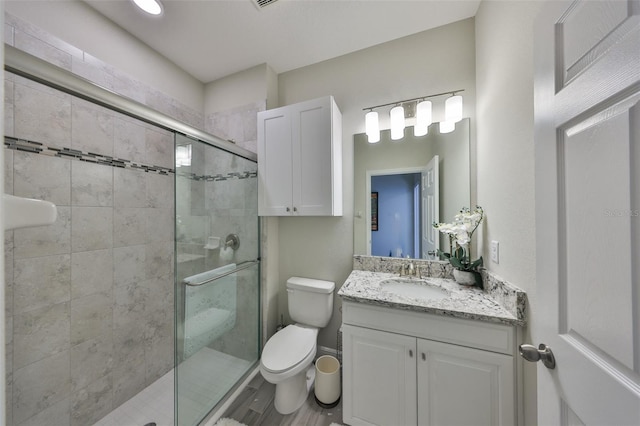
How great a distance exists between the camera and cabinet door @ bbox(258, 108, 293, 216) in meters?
1.69

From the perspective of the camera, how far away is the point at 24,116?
3.68 ft

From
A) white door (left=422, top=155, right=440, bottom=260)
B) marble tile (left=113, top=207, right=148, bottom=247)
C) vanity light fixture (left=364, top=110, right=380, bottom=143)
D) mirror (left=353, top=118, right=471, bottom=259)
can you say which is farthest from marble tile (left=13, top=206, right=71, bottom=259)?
white door (left=422, top=155, right=440, bottom=260)

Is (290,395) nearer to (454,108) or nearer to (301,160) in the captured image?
(301,160)

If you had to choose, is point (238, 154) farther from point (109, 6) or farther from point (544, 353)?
point (544, 353)

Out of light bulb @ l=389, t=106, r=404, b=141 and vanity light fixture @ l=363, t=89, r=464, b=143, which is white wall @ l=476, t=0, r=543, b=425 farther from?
light bulb @ l=389, t=106, r=404, b=141

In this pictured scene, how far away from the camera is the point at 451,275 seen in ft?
5.04

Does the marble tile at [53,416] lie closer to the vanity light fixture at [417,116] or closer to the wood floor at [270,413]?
the wood floor at [270,413]

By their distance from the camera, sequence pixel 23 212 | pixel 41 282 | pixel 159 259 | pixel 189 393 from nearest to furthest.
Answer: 1. pixel 23 212
2. pixel 41 282
3. pixel 189 393
4. pixel 159 259

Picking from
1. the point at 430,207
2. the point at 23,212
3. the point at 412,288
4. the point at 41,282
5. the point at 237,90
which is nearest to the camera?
the point at 23,212

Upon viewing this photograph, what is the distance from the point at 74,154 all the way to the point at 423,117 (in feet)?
7.08

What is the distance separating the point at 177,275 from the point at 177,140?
705 millimetres

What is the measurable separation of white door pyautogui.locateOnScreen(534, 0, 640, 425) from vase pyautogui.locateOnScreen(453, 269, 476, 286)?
0.69 m

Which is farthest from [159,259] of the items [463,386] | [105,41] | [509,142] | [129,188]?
[509,142]

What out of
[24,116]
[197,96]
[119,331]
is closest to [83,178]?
[24,116]
